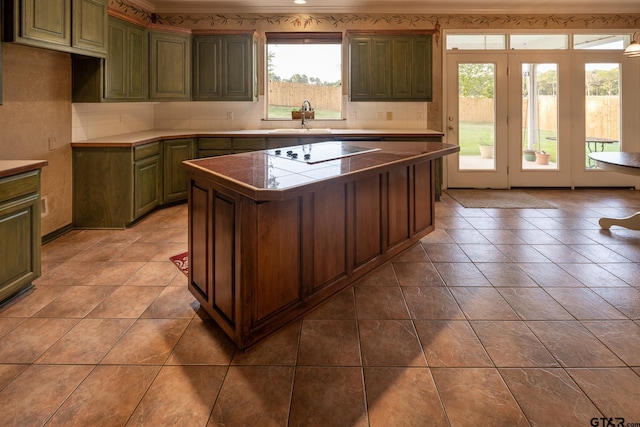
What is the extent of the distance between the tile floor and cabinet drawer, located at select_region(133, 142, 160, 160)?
1280mm

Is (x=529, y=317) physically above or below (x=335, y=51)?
below

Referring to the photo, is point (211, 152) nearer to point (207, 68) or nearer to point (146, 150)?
point (146, 150)

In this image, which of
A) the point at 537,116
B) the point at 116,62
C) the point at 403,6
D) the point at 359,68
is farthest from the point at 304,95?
the point at 537,116

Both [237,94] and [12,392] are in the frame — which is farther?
[237,94]

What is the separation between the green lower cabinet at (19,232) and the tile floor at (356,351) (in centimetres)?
14

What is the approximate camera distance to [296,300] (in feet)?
7.16

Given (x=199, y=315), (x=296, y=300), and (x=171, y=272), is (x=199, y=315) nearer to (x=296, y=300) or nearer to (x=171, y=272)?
(x=296, y=300)

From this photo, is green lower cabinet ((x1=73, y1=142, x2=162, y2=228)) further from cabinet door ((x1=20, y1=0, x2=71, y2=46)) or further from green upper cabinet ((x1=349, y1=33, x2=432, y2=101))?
green upper cabinet ((x1=349, y1=33, x2=432, y2=101))

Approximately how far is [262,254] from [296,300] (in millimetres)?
424

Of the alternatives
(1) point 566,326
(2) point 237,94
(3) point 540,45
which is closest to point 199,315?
(1) point 566,326

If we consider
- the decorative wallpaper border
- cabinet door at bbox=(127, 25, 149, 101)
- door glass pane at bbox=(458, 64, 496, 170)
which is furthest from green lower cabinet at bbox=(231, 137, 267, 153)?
door glass pane at bbox=(458, 64, 496, 170)

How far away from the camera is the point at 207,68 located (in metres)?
5.17

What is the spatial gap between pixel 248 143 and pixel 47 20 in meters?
2.39

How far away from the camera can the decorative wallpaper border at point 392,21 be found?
5438mm
